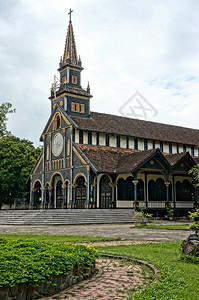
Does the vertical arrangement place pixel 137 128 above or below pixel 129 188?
above

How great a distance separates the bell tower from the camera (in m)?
41.3

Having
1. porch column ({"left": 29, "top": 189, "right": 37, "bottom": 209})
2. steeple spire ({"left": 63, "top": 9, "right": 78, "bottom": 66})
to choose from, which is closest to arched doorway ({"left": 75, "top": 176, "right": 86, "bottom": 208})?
porch column ({"left": 29, "top": 189, "right": 37, "bottom": 209})

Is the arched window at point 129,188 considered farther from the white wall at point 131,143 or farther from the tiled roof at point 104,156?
the white wall at point 131,143

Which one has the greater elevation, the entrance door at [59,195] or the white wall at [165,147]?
the white wall at [165,147]

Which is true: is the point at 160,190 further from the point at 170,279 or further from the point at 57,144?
the point at 170,279

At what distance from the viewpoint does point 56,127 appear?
138 feet

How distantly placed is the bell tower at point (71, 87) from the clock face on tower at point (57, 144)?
297 cm

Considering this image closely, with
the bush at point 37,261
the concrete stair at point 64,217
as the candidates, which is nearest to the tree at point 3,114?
the concrete stair at point 64,217

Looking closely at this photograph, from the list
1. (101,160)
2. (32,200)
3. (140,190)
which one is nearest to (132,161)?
(101,160)

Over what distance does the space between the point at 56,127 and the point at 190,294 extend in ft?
120

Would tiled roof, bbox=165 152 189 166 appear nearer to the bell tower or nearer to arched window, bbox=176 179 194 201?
arched window, bbox=176 179 194 201

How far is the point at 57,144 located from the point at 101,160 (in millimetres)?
6952

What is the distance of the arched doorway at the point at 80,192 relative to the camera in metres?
37.8

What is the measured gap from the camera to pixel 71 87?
4247cm
